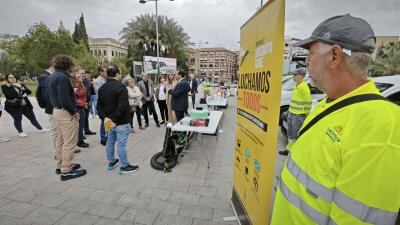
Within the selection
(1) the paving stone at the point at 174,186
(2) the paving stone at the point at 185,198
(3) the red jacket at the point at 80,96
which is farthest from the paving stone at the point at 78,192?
(3) the red jacket at the point at 80,96

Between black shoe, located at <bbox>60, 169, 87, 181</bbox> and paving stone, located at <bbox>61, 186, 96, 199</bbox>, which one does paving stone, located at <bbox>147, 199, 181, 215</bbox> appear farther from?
black shoe, located at <bbox>60, 169, 87, 181</bbox>

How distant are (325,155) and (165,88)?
652 cm

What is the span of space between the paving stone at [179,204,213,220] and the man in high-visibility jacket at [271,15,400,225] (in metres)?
1.63

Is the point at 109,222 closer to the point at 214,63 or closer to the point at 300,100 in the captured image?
the point at 300,100

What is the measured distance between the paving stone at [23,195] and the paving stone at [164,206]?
167 cm

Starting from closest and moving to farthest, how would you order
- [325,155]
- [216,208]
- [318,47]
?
[325,155]
[318,47]
[216,208]

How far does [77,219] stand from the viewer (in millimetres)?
2496

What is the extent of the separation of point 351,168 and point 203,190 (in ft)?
8.71

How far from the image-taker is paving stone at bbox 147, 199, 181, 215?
8.79 feet

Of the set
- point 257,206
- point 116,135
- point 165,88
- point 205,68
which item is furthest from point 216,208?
point 205,68

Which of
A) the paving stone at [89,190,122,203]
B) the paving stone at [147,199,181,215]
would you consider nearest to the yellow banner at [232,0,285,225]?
the paving stone at [147,199,181,215]

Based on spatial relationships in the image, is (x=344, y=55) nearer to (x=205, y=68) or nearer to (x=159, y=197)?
(x=159, y=197)

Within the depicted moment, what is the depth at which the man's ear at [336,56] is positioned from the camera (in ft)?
3.18

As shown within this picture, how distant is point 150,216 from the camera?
8.48ft
